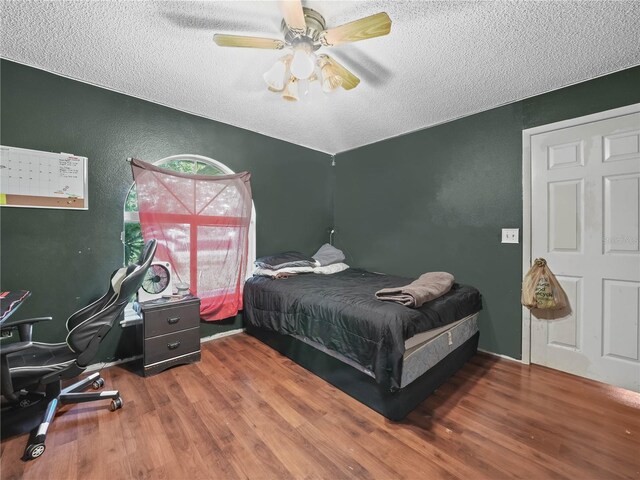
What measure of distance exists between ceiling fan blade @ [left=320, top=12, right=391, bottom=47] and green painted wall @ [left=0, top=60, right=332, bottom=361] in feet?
6.37

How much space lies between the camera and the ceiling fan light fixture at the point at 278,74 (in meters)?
1.67

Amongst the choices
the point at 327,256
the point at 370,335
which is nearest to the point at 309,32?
the point at 370,335

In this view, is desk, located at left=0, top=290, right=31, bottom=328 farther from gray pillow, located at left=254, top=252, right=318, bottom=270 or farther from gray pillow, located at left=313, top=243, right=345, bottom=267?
gray pillow, located at left=313, top=243, right=345, bottom=267

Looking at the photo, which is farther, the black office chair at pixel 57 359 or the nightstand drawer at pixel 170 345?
the nightstand drawer at pixel 170 345

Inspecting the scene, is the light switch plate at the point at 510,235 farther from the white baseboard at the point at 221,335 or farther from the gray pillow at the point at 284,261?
the white baseboard at the point at 221,335

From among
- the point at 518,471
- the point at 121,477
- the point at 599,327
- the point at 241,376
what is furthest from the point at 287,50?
the point at 599,327

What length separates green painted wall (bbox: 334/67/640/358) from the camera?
233cm

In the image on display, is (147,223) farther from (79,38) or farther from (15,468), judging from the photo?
(15,468)

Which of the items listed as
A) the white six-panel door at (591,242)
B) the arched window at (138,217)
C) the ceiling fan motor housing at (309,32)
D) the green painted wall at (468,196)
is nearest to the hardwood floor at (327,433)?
the white six-panel door at (591,242)

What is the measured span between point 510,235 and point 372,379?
6.26 feet

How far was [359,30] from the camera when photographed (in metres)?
1.37

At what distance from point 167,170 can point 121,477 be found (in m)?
2.27

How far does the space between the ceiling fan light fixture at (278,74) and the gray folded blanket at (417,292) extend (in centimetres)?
164

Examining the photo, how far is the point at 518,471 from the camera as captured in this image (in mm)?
1276
